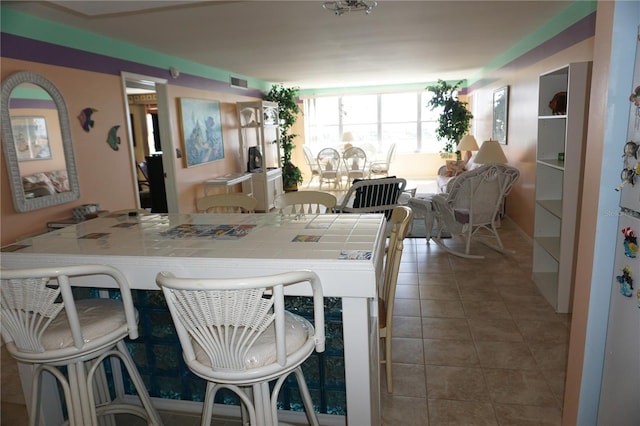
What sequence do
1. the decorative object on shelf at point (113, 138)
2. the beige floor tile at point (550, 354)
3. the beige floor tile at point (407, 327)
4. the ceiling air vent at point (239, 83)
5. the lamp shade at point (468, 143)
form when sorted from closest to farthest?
the beige floor tile at point (550, 354) < the beige floor tile at point (407, 327) < the decorative object on shelf at point (113, 138) < the lamp shade at point (468, 143) < the ceiling air vent at point (239, 83)

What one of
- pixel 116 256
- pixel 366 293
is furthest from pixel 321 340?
pixel 116 256

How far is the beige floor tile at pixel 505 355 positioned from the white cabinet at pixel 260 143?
179 inches

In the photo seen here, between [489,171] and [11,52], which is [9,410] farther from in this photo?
A: [489,171]

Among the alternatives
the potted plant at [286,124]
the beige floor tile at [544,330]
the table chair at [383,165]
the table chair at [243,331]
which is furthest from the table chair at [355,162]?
the table chair at [243,331]

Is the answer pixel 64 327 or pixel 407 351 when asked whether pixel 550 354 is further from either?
pixel 64 327

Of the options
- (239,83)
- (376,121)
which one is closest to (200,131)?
(239,83)

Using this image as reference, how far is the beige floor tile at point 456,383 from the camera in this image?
2049mm

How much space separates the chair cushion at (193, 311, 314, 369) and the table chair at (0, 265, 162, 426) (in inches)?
13.2

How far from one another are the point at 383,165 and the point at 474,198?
5.51m

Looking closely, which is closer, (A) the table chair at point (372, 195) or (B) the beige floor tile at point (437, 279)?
(B) the beige floor tile at point (437, 279)

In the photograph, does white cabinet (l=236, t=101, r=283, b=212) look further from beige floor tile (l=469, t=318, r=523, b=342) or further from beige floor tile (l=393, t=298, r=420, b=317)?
beige floor tile (l=469, t=318, r=523, b=342)

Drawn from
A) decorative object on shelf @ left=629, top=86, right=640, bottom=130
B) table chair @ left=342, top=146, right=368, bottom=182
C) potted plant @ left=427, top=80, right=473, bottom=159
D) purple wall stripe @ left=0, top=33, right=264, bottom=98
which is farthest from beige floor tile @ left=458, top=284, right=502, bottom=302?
table chair @ left=342, top=146, right=368, bottom=182

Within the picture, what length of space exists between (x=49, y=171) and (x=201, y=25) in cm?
172

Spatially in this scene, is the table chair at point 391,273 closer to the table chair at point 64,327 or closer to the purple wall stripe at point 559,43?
the table chair at point 64,327
